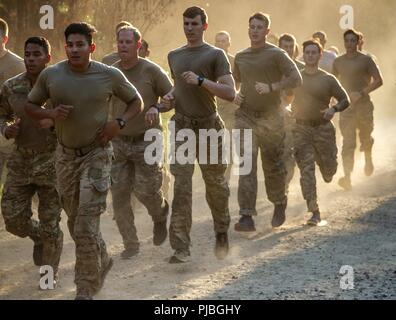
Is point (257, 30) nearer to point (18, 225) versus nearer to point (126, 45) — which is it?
point (126, 45)

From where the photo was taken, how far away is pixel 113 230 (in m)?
10.1

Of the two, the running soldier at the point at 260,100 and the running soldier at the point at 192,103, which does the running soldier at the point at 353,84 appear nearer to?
the running soldier at the point at 260,100

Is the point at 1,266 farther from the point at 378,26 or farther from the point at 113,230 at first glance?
the point at 378,26

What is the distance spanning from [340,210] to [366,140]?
10.3 feet

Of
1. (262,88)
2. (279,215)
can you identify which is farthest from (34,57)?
(279,215)

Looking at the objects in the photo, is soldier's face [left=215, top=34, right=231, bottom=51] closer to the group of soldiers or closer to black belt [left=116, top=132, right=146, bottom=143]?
Result: the group of soldiers

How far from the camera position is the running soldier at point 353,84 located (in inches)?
517

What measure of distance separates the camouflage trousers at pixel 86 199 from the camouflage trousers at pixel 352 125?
Answer: 22.6ft

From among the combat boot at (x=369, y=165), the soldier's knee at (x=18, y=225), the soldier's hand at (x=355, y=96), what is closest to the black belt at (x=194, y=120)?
the soldier's knee at (x=18, y=225)

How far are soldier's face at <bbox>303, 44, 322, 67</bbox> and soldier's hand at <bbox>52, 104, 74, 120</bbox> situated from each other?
188 inches

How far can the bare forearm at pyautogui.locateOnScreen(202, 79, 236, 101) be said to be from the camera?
7.71 metres

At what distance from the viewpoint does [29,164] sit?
25.0ft

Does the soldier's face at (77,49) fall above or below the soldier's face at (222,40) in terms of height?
below

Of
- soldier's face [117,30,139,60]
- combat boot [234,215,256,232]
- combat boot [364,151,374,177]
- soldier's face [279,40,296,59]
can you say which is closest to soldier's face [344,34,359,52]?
soldier's face [279,40,296,59]
